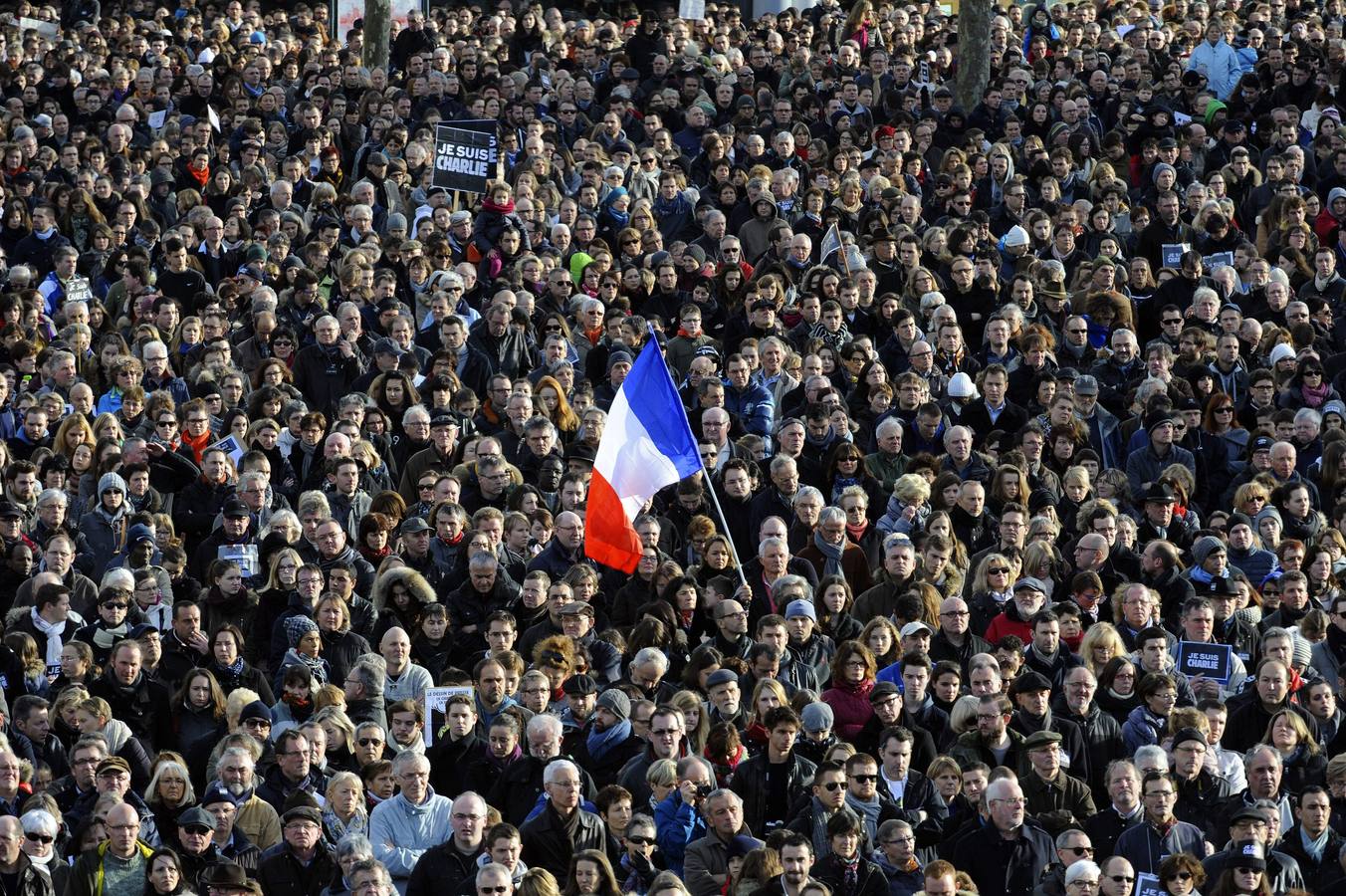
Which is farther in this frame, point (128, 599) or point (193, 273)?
point (193, 273)

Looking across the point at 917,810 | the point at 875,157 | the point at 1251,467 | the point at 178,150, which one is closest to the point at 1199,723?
the point at 917,810

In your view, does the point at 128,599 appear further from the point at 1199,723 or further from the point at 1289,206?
the point at 1289,206

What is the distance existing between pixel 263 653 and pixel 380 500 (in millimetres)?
1550

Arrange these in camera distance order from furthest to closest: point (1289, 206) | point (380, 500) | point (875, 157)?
1. point (875, 157)
2. point (1289, 206)
3. point (380, 500)

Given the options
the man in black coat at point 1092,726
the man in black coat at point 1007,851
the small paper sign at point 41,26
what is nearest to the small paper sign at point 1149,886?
the man in black coat at point 1007,851

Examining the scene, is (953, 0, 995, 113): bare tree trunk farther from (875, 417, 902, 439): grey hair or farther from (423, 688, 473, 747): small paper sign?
(423, 688, 473, 747): small paper sign

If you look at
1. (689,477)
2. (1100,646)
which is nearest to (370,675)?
(689,477)

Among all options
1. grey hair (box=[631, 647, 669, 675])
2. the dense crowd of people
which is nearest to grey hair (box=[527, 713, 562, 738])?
the dense crowd of people

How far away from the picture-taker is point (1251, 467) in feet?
53.4

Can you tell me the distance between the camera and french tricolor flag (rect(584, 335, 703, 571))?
14.2 m

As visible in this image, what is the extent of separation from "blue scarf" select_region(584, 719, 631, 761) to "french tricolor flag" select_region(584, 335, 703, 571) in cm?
174

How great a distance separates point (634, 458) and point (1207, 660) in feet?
11.2

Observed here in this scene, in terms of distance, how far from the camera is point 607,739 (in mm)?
12578

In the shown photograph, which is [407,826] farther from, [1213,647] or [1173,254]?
[1173,254]
